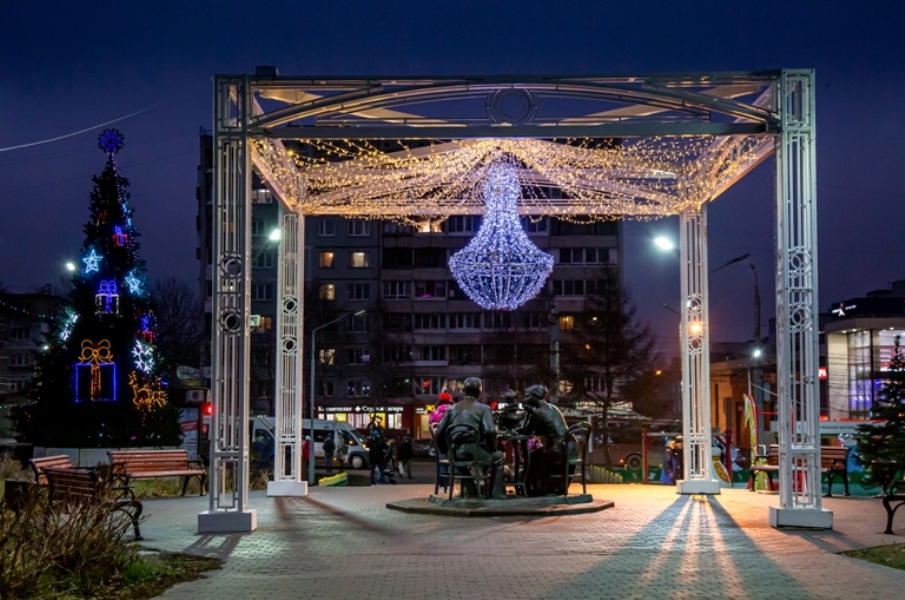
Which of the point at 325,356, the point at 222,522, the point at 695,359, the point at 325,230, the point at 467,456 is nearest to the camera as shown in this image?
the point at 222,522

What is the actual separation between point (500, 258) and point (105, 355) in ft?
53.8

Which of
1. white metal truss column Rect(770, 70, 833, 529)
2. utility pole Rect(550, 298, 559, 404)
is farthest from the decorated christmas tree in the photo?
utility pole Rect(550, 298, 559, 404)

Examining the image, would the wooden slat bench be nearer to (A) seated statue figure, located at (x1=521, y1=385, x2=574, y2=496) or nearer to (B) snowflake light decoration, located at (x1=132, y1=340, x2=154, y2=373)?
(A) seated statue figure, located at (x1=521, y1=385, x2=574, y2=496)

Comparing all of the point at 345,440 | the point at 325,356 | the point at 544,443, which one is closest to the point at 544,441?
the point at 544,443

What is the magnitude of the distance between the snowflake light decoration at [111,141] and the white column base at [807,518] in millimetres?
23088

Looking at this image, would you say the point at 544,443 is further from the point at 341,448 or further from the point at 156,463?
the point at 341,448

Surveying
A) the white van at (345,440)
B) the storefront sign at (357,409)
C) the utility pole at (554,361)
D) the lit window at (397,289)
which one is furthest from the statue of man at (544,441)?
the lit window at (397,289)

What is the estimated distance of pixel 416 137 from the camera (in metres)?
15.2

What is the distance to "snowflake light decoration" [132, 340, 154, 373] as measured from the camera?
106ft

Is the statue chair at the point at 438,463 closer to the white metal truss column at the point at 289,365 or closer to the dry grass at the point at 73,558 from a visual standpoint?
the white metal truss column at the point at 289,365

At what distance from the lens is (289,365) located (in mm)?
20156

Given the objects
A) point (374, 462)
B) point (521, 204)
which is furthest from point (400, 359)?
point (521, 204)

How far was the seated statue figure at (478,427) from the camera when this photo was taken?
1627cm

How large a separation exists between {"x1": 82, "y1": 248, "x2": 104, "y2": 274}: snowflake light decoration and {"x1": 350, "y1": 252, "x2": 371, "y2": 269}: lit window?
172 feet
